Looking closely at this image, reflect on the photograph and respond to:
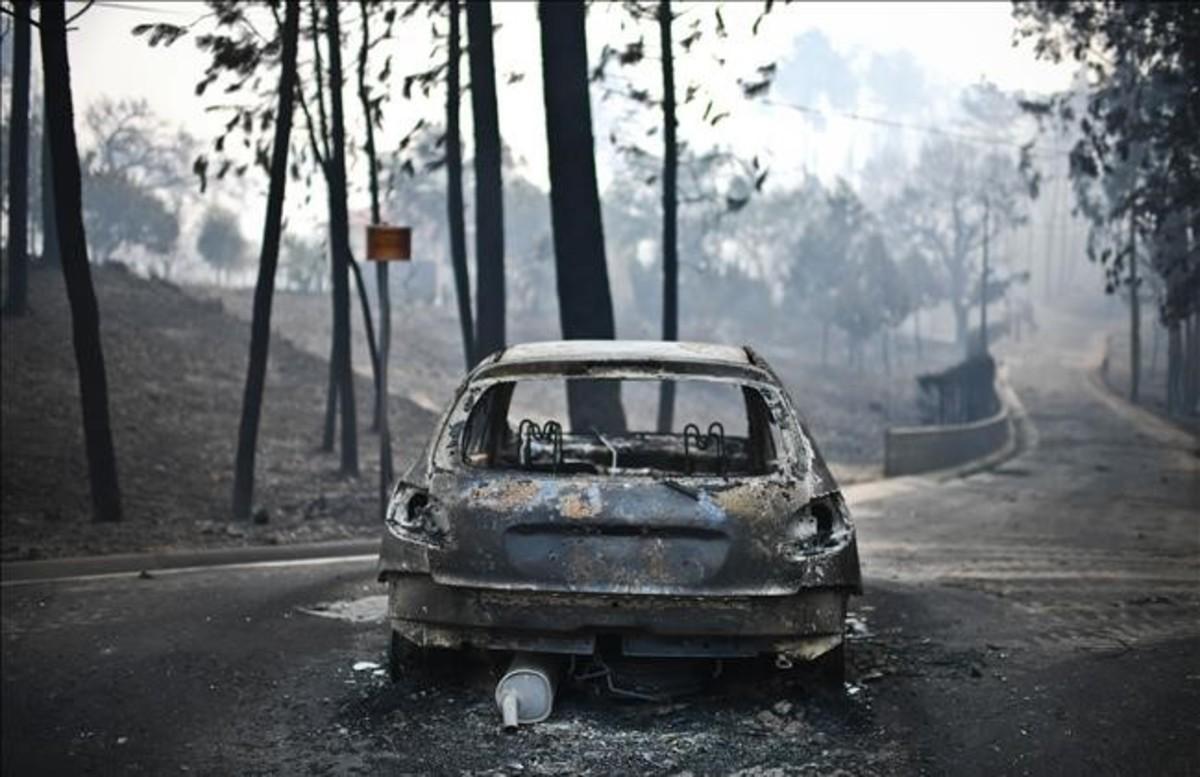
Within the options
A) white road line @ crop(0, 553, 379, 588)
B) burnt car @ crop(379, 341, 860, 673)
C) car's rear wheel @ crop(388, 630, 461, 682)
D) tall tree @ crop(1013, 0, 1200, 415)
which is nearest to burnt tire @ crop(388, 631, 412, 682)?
car's rear wheel @ crop(388, 630, 461, 682)

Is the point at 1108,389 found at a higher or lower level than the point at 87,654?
lower

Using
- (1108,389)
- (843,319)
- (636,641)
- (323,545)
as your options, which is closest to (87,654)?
(636,641)

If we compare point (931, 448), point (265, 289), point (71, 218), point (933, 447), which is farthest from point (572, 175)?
point (933, 447)

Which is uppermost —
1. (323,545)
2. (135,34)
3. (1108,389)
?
(135,34)

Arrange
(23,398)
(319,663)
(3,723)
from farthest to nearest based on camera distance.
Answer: (23,398)
(319,663)
(3,723)

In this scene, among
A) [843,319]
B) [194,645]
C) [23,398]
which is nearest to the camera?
[194,645]

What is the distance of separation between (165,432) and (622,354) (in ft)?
52.5

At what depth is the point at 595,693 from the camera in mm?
5289

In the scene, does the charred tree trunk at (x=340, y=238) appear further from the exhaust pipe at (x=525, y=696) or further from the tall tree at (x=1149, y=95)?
the tall tree at (x=1149, y=95)

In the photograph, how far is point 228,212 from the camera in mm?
74000

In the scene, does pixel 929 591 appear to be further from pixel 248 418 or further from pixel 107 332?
pixel 107 332

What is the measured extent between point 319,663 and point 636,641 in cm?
206

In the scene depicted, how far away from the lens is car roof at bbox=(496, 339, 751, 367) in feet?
17.9

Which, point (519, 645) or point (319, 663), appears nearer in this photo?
point (519, 645)
